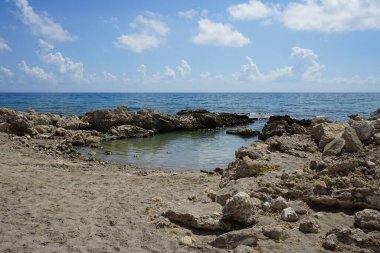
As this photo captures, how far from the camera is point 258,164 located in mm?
10938

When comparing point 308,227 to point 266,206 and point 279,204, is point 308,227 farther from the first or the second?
point 266,206

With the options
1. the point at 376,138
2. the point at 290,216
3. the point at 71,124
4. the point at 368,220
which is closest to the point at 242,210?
the point at 290,216

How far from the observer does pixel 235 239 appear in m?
6.77

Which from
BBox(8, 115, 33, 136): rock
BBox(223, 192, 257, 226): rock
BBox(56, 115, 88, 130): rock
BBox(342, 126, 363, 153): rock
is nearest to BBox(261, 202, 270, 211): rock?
BBox(223, 192, 257, 226): rock

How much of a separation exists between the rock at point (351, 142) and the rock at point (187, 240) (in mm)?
6801

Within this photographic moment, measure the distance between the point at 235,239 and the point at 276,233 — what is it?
0.70 m

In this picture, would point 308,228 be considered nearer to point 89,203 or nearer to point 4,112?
point 89,203

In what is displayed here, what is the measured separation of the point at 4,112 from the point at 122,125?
320 inches

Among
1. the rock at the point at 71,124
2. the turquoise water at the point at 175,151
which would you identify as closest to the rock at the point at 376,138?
the turquoise water at the point at 175,151

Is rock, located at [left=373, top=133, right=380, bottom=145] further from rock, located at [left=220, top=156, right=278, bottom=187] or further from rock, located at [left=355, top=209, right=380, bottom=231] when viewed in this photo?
rock, located at [left=355, top=209, right=380, bottom=231]

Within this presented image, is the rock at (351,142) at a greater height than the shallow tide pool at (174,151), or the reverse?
the rock at (351,142)

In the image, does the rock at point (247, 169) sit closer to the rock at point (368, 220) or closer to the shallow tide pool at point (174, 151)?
the rock at point (368, 220)

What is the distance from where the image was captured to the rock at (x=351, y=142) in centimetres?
1177

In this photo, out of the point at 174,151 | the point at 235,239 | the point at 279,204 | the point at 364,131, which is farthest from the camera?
the point at 174,151
